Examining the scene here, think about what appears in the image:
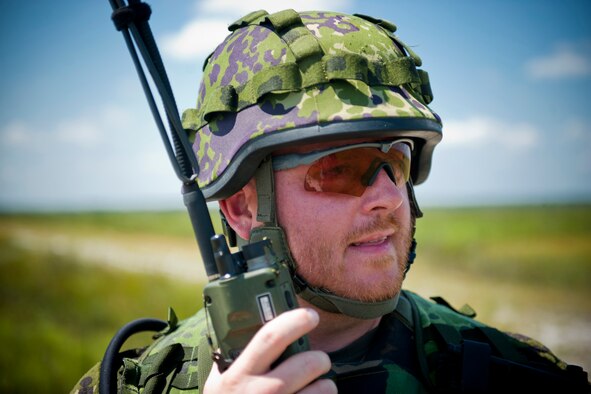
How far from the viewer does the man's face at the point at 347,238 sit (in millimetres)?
2375

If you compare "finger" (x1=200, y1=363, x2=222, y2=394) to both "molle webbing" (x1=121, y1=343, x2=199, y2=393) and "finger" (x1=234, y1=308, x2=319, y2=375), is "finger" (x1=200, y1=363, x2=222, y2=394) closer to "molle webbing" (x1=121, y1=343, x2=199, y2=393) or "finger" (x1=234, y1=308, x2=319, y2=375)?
"finger" (x1=234, y1=308, x2=319, y2=375)

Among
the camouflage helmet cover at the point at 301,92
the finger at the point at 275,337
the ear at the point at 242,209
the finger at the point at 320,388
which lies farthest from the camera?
the ear at the point at 242,209

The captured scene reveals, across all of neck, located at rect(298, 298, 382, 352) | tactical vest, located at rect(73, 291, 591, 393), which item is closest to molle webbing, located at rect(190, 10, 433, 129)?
neck, located at rect(298, 298, 382, 352)

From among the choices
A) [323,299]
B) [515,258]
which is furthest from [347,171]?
[515,258]

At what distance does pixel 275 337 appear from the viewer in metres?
1.54

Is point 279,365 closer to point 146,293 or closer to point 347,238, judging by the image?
point 347,238

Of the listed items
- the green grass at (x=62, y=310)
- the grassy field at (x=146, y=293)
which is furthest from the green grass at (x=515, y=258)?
the green grass at (x=62, y=310)

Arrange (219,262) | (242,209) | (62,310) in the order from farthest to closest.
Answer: (62,310) → (242,209) → (219,262)

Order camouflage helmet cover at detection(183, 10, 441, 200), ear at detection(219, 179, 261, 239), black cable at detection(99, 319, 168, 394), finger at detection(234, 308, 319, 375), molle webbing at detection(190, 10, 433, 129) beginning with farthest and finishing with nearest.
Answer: ear at detection(219, 179, 261, 239)
black cable at detection(99, 319, 168, 394)
molle webbing at detection(190, 10, 433, 129)
camouflage helmet cover at detection(183, 10, 441, 200)
finger at detection(234, 308, 319, 375)

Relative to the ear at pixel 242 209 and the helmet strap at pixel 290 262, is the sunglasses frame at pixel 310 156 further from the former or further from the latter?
the ear at pixel 242 209

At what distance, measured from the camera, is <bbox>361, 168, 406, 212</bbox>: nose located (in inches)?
94.4

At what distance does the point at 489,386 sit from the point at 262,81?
201 cm

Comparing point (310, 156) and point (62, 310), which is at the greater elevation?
point (310, 156)

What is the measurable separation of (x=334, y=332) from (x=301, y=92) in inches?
53.6
